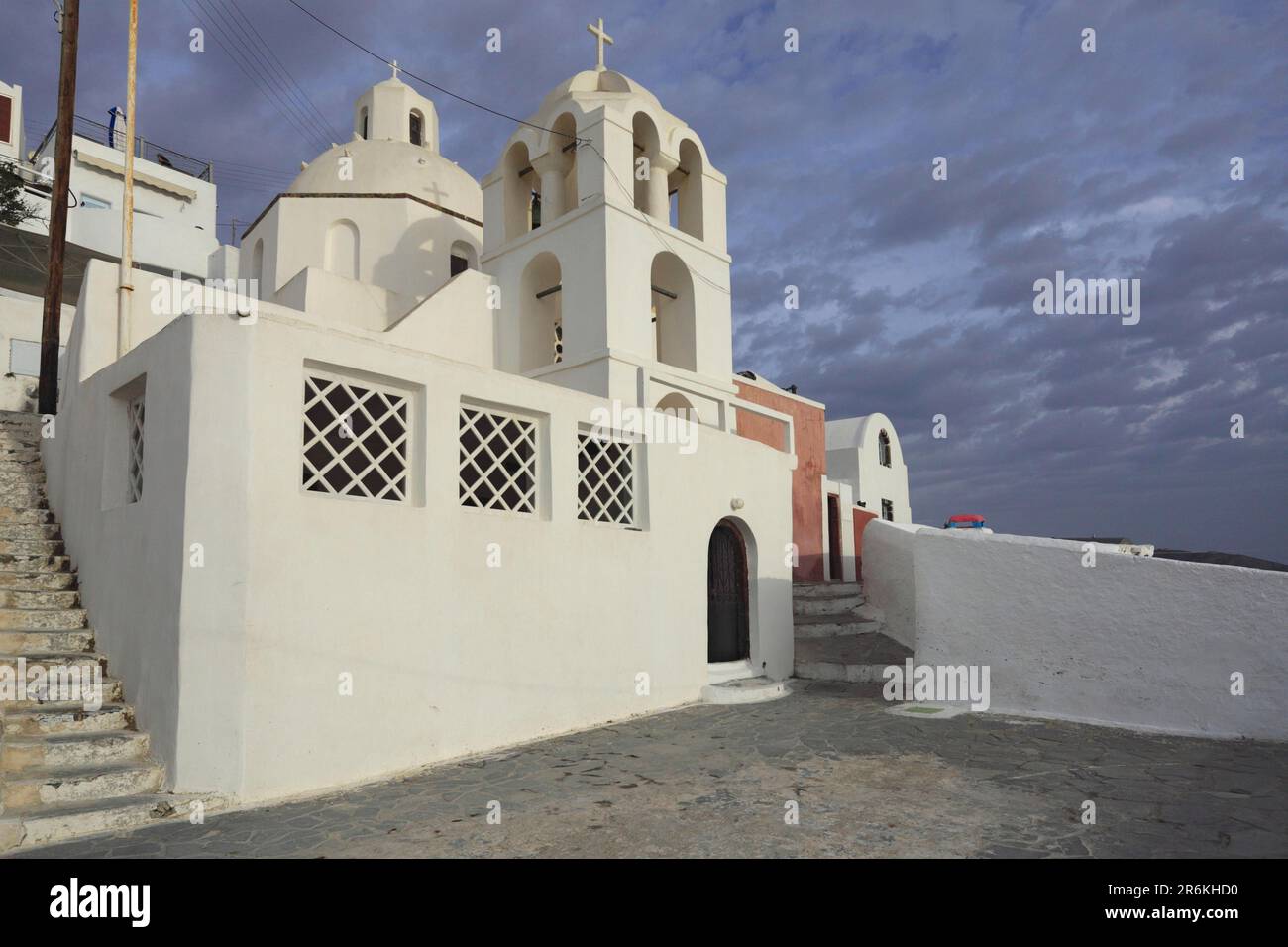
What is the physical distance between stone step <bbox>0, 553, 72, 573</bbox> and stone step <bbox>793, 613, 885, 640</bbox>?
861cm

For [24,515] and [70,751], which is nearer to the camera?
[70,751]

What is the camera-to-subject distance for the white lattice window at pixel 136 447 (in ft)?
20.3

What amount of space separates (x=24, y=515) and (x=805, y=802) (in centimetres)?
734

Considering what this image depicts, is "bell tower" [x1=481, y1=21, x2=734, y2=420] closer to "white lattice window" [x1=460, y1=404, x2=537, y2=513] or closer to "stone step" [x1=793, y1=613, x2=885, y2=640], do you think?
"stone step" [x1=793, y1=613, x2=885, y2=640]

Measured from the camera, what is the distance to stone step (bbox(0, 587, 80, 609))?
6.34 meters

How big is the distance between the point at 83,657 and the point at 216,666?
1684 mm

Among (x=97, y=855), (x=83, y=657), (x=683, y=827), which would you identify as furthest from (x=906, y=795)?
(x=83, y=657)

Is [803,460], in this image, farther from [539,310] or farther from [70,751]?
[70,751]

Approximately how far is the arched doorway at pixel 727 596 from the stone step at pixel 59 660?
233 inches

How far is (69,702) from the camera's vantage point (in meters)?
5.59

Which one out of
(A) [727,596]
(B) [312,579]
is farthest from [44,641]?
(A) [727,596]
